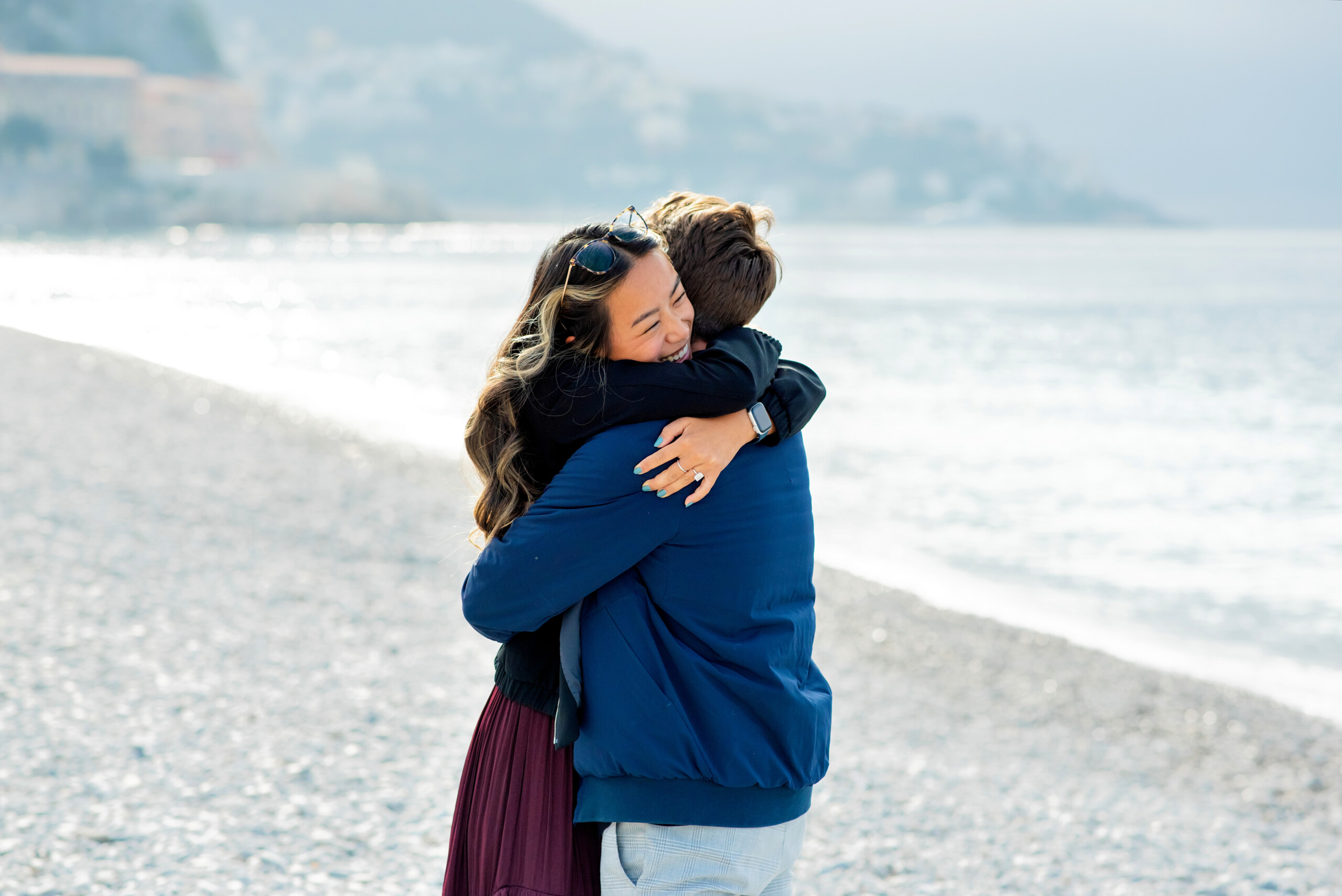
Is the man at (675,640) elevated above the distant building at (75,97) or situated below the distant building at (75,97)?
below

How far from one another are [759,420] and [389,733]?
2990mm

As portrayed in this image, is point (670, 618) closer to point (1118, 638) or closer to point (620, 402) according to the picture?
point (620, 402)

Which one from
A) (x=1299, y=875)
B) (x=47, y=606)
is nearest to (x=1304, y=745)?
(x=1299, y=875)

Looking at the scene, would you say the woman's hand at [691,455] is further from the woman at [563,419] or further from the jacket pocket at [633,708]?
the jacket pocket at [633,708]

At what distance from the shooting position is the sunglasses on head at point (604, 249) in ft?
4.59

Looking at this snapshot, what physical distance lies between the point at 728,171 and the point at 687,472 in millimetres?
193823

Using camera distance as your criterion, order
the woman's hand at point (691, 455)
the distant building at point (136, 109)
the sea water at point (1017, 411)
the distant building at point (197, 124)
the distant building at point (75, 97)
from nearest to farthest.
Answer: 1. the woman's hand at point (691, 455)
2. the sea water at point (1017, 411)
3. the distant building at point (75, 97)
4. the distant building at point (136, 109)
5. the distant building at point (197, 124)

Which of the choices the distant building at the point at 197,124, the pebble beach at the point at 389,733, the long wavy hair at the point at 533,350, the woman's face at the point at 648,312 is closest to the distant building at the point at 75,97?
the distant building at the point at 197,124

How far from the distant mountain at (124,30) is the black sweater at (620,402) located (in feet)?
440

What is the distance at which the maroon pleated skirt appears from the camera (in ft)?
4.97

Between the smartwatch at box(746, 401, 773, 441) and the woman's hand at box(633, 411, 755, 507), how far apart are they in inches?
1.8

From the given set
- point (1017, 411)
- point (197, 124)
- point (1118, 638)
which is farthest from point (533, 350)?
point (197, 124)

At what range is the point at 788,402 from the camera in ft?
4.90

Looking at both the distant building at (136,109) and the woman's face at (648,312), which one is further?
the distant building at (136,109)
